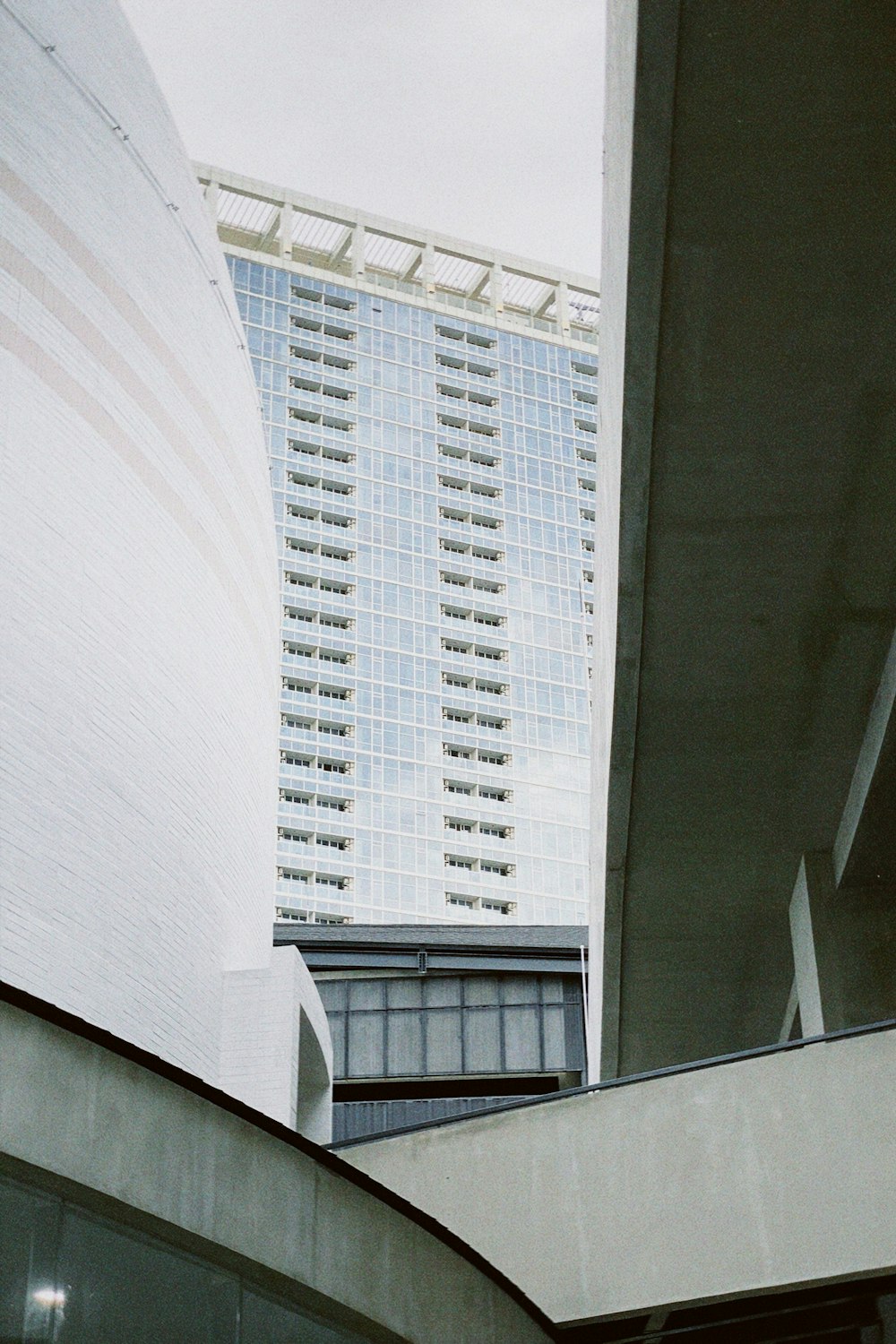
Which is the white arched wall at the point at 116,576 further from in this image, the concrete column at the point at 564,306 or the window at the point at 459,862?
the concrete column at the point at 564,306

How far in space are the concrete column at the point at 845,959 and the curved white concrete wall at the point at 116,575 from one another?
7.60 metres

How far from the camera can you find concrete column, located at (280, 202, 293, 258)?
371 feet

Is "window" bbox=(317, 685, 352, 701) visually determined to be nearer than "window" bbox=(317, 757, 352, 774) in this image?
No

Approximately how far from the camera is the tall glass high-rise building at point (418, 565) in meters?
93.4

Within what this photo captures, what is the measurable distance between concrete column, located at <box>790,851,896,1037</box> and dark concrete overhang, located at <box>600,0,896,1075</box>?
936 mm

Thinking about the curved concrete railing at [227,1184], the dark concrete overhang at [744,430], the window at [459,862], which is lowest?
the curved concrete railing at [227,1184]

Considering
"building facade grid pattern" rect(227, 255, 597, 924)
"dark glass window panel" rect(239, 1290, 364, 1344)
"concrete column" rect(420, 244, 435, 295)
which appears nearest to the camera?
"dark glass window panel" rect(239, 1290, 364, 1344)

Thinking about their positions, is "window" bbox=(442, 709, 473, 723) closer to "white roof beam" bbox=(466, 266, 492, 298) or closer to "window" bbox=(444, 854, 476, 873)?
"window" bbox=(444, 854, 476, 873)

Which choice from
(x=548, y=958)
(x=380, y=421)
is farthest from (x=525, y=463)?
Result: (x=548, y=958)

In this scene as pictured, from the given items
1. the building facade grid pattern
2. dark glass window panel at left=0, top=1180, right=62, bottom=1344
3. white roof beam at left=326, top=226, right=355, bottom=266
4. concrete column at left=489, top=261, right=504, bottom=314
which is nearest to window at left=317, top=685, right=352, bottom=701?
the building facade grid pattern

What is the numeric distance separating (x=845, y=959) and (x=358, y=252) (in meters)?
103

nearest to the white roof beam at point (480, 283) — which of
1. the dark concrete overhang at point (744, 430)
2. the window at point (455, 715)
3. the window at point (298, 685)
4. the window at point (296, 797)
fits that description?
the window at point (455, 715)

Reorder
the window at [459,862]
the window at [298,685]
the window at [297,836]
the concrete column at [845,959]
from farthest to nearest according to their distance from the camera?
1. the window at [459,862]
2. the window at [298,685]
3. the window at [297,836]
4. the concrete column at [845,959]

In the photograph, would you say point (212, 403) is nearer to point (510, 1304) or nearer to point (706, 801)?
point (706, 801)
